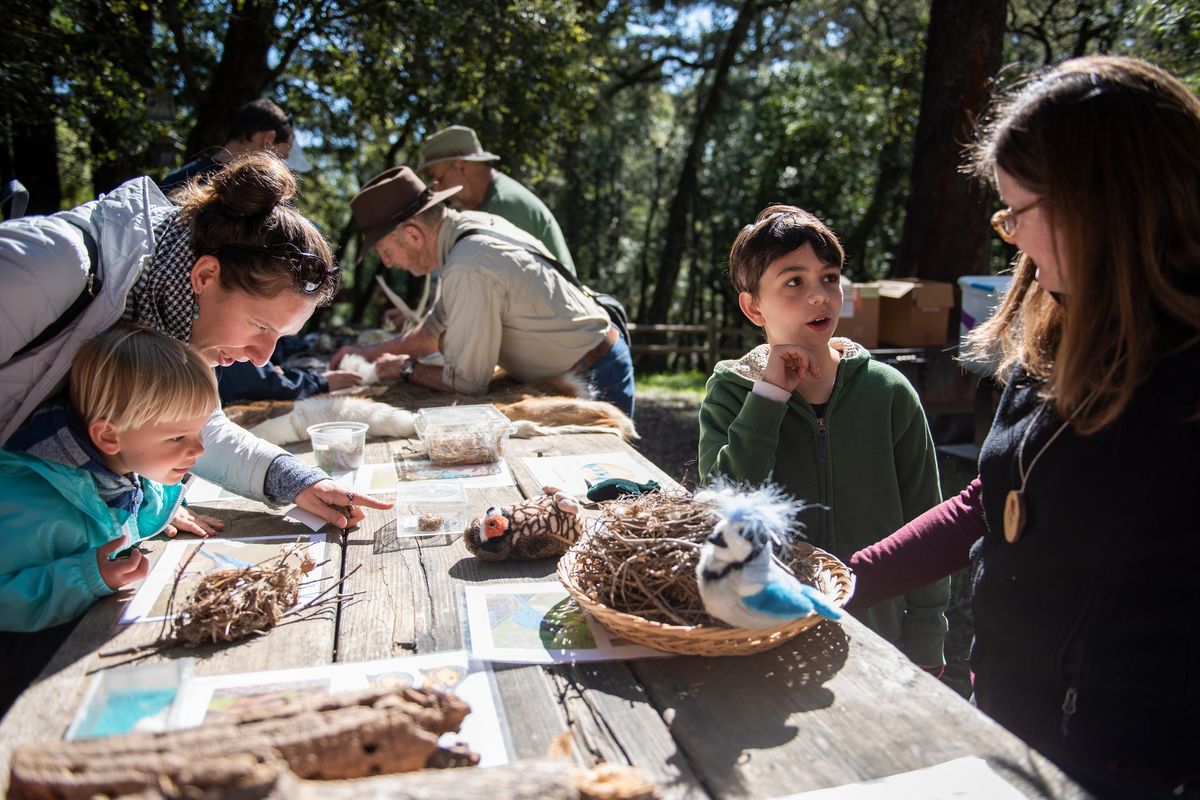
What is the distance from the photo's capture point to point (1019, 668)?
1.45 m

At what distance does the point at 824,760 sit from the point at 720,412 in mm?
1153

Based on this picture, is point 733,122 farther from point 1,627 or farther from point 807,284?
point 1,627

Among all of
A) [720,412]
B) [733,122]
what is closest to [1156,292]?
[720,412]

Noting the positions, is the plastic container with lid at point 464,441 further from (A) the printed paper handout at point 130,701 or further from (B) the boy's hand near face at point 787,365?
(A) the printed paper handout at point 130,701

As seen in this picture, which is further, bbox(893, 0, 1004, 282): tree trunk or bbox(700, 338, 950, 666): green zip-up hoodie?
bbox(893, 0, 1004, 282): tree trunk

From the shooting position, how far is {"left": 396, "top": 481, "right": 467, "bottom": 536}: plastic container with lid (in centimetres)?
209

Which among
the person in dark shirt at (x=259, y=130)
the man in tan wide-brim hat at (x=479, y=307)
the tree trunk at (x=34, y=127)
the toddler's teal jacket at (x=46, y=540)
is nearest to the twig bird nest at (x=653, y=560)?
the toddler's teal jacket at (x=46, y=540)

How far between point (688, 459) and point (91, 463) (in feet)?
20.7

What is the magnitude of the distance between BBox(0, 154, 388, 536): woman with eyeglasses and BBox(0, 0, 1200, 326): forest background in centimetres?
136

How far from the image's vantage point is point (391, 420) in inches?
122

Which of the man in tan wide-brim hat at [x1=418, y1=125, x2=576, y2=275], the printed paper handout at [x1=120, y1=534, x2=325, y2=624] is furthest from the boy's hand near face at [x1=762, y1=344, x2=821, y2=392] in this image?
the man in tan wide-brim hat at [x1=418, y1=125, x2=576, y2=275]

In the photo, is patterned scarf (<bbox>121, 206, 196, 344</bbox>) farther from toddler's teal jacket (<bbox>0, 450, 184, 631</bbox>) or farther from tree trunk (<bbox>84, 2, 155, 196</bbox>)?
tree trunk (<bbox>84, 2, 155, 196</bbox>)

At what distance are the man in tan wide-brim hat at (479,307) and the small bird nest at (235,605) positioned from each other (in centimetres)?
221

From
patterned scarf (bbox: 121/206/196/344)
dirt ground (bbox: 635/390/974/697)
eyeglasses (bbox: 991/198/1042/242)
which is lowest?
dirt ground (bbox: 635/390/974/697)
